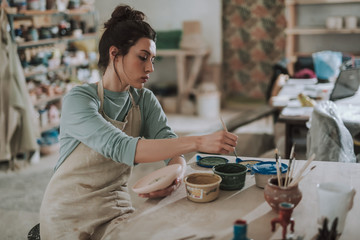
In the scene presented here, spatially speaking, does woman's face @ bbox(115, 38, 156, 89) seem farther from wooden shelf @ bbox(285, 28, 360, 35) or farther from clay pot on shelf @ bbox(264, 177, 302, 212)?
wooden shelf @ bbox(285, 28, 360, 35)

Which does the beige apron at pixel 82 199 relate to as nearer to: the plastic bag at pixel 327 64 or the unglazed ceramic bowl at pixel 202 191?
the unglazed ceramic bowl at pixel 202 191

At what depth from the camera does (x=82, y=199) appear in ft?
5.26

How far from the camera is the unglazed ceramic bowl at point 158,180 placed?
4.71ft

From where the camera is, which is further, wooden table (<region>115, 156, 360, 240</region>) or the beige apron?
the beige apron

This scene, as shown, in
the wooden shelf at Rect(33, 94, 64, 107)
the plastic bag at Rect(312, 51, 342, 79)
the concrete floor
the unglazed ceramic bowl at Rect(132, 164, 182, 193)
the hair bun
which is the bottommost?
the concrete floor

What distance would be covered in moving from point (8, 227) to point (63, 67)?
237 centimetres

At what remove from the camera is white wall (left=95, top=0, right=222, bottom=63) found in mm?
6730

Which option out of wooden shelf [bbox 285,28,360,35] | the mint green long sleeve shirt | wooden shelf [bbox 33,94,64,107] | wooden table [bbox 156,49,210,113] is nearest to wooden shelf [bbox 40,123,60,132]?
wooden shelf [bbox 33,94,64,107]

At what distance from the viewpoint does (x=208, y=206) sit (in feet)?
4.57

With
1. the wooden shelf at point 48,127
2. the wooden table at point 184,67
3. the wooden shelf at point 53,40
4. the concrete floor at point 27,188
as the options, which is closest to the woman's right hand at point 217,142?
the concrete floor at point 27,188

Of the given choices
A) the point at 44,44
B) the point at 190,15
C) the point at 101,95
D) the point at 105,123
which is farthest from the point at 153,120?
the point at 190,15

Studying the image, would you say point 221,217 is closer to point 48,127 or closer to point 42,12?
point 48,127

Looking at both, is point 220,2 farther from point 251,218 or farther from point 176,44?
point 251,218

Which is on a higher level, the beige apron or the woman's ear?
the woman's ear
